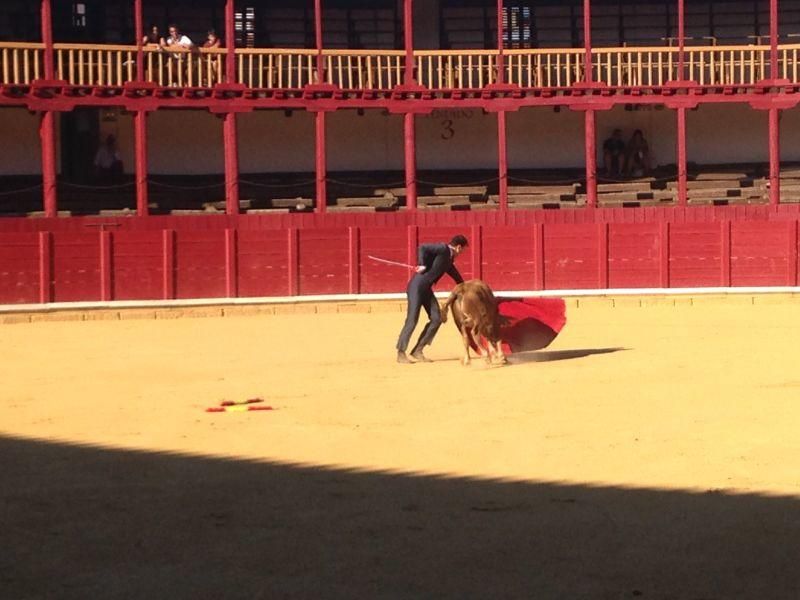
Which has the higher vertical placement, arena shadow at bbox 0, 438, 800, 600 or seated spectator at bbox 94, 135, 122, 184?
seated spectator at bbox 94, 135, 122, 184

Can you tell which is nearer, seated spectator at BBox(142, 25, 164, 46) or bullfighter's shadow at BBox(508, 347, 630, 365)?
bullfighter's shadow at BBox(508, 347, 630, 365)

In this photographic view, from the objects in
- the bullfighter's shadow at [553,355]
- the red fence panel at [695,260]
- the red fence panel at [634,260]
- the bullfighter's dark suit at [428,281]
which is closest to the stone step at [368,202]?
the red fence panel at [634,260]

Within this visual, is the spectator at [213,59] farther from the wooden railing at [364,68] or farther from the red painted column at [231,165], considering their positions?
the wooden railing at [364,68]

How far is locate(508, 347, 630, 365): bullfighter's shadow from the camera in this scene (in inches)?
629

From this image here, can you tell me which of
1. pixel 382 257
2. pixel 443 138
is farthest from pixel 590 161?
pixel 382 257

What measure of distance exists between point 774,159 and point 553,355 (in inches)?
604

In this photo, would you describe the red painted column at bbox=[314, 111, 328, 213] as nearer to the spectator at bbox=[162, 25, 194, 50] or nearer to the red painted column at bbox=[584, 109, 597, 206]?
the spectator at bbox=[162, 25, 194, 50]

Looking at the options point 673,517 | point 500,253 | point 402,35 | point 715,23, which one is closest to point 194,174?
point 402,35

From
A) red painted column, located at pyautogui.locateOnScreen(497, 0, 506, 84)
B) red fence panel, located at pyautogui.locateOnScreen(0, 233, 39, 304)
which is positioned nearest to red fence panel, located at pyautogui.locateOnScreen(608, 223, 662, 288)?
red painted column, located at pyautogui.locateOnScreen(497, 0, 506, 84)

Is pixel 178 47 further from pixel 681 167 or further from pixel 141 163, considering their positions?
pixel 681 167

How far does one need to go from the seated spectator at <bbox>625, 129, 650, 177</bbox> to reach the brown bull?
17659mm

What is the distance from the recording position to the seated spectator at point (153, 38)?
29812mm

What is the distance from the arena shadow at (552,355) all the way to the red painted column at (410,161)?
1296 centimetres

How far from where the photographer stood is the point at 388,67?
30562 millimetres
